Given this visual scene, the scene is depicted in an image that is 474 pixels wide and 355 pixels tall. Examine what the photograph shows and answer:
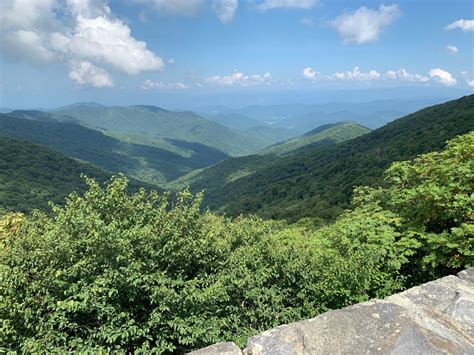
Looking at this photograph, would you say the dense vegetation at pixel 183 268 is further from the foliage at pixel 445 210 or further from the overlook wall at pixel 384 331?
the overlook wall at pixel 384 331

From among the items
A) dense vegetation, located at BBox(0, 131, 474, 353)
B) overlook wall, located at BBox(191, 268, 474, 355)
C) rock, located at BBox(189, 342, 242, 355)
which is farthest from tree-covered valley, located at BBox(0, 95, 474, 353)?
overlook wall, located at BBox(191, 268, 474, 355)

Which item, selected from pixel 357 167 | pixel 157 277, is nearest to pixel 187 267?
pixel 157 277

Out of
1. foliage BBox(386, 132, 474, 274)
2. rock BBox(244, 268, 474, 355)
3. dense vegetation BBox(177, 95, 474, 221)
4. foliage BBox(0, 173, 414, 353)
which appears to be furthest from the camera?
dense vegetation BBox(177, 95, 474, 221)

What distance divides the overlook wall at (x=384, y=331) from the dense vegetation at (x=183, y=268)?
10.3ft

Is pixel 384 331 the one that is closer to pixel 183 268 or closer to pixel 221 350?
pixel 221 350

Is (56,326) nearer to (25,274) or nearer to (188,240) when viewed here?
(25,274)

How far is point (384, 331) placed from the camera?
625 centimetres

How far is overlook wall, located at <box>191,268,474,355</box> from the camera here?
5914 millimetres

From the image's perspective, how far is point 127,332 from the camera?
28.7ft

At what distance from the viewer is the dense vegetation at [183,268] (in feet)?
29.5

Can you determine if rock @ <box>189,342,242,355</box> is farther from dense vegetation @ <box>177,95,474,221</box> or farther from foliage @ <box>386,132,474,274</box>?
dense vegetation @ <box>177,95,474,221</box>

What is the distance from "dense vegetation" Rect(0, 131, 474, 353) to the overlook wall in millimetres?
3143

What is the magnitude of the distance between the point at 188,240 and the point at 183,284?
1641 millimetres

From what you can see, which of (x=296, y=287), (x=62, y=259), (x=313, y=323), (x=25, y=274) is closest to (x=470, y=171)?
(x=296, y=287)
